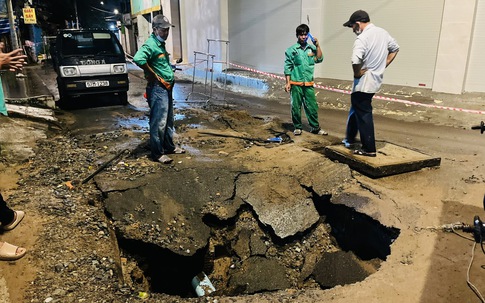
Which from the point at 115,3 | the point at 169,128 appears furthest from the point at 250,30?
the point at 115,3

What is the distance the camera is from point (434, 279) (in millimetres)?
2971

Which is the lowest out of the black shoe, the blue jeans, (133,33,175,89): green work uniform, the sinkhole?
the sinkhole

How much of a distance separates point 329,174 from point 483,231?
2.50 m

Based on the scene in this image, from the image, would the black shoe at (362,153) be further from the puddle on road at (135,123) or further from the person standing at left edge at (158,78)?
the puddle on road at (135,123)

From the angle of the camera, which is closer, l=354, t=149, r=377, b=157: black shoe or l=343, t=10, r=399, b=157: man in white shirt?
l=343, t=10, r=399, b=157: man in white shirt

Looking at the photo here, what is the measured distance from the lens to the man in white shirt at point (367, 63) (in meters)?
4.66

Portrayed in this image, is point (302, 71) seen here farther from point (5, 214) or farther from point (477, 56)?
point (477, 56)

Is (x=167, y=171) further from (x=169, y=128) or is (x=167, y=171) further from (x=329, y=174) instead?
(x=329, y=174)

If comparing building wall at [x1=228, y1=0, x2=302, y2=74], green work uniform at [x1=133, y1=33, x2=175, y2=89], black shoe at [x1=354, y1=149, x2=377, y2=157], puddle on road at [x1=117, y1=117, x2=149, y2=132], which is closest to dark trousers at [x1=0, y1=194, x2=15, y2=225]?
green work uniform at [x1=133, y1=33, x2=175, y2=89]

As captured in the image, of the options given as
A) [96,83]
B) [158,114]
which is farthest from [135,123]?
[158,114]

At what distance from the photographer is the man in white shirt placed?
4664 mm

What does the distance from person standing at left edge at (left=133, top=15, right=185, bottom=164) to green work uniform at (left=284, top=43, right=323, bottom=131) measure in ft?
7.71

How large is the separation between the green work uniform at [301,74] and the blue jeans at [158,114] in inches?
94.4

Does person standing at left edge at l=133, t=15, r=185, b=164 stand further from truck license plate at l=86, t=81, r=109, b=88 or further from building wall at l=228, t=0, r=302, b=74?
building wall at l=228, t=0, r=302, b=74
